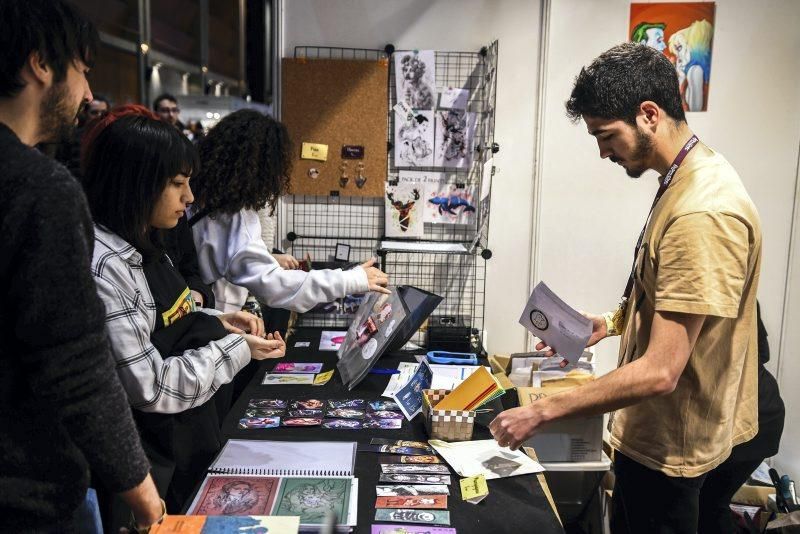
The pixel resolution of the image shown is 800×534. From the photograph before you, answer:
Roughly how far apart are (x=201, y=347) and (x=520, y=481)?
783 mm

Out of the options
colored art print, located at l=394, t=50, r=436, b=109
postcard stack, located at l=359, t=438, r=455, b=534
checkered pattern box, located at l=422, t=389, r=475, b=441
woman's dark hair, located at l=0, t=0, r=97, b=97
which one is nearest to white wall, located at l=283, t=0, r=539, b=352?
colored art print, located at l=394, t=50, r=436, b=109

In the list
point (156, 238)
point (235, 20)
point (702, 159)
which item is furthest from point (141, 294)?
point (235, 20)

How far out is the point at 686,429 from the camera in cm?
133

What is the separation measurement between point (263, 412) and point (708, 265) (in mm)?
1212

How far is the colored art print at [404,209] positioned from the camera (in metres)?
2.91

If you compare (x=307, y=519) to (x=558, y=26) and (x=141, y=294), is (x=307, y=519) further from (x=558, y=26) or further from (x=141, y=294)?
(x=558, y=26)

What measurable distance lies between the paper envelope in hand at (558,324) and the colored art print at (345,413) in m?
0.53

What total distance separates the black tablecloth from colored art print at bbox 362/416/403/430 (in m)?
0.02

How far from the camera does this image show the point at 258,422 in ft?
5.63

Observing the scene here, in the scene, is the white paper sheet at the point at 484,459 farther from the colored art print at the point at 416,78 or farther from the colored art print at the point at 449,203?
the colored art print at the point at 416,78

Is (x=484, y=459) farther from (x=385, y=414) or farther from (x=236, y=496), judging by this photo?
(x=236, y=496)

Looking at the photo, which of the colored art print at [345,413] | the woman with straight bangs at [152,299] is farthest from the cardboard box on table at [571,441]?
the woman with straight bangs at [152,299]

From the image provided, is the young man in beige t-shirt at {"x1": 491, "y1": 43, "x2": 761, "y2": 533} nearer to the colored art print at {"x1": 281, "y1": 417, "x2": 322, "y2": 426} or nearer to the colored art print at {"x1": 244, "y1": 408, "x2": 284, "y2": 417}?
the colored art print at {"x1": 281, "y1": 417, "x2": 322, "y2": 426}

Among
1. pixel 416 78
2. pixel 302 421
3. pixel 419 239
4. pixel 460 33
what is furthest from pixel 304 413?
pixel 460 33
